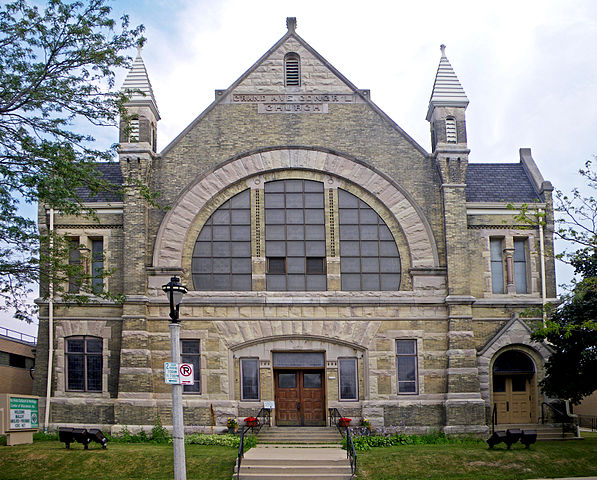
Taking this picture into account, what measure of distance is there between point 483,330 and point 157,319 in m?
11.9

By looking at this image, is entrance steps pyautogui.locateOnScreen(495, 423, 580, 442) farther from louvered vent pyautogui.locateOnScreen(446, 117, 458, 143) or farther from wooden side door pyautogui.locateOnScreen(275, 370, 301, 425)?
louvered vent pyautogui.locateOnScreen(446, 117, 458, 143)

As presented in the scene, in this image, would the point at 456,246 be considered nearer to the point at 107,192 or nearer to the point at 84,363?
the point at 107,192

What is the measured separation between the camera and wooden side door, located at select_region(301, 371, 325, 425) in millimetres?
28663

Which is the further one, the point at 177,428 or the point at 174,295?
the point at 174,295

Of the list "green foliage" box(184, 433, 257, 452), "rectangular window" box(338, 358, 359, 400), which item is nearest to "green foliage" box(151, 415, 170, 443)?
"green foliage" box(184, 433, 257, 452)

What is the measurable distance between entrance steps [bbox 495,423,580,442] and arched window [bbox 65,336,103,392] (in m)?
14.5

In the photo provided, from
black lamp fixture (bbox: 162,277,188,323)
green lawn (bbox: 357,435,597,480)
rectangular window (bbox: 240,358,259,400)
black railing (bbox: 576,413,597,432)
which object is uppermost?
black lamp fixture (bbox: 162,277,188,323)

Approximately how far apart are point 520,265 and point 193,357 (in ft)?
42.0

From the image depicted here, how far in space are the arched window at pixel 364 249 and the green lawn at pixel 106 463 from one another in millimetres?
8135

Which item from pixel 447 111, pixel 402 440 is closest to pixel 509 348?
pixel 402 440

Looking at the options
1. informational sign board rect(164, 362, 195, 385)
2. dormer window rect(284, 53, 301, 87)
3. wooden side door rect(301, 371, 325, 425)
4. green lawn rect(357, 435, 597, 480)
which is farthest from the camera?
dormer window rect(284, 53, 301, 87)

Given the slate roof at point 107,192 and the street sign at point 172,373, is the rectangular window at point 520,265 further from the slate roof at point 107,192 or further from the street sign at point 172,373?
the street sign at point 172,373

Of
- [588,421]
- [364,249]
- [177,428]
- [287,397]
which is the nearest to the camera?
[177,428]

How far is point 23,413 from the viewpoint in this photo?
2569 centimetres
